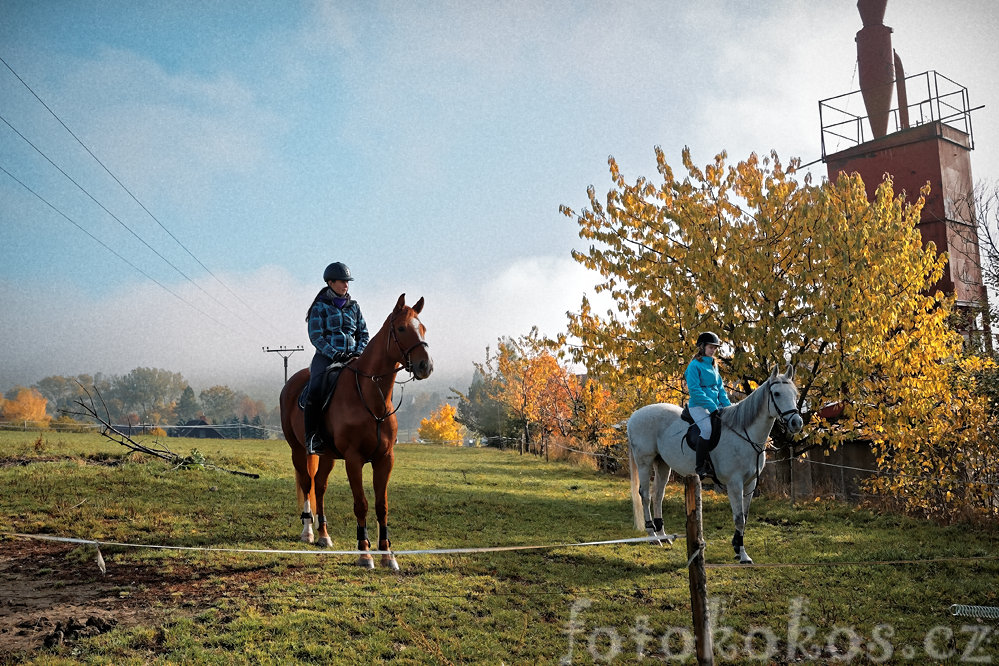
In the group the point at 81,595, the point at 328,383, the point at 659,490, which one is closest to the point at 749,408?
the point at 659,490

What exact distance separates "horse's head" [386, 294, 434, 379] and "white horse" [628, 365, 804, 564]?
3.07 m

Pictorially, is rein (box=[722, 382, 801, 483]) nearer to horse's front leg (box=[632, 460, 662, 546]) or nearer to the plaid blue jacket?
horse's front leg (box=[632, 460, 662, 546])

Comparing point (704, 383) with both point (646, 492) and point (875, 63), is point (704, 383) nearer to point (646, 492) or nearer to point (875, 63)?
point (646, 492)

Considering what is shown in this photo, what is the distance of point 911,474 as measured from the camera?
40.4 feet

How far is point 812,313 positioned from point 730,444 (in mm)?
5913

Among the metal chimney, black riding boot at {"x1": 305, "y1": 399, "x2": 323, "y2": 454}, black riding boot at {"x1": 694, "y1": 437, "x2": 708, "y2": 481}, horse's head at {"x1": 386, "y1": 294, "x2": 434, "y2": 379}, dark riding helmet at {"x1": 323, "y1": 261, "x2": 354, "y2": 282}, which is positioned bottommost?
black riding boot at {"x1": 694, "y1": 437, "x2": 708, "y2": 481}

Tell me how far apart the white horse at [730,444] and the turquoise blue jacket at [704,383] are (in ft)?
0.78

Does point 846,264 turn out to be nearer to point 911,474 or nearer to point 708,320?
point 708,320

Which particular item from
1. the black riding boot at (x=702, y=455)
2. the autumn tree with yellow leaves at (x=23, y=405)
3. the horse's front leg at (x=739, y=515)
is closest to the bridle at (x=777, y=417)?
the black riding boot at (x=702, y=455)

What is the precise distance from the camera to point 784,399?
782cm

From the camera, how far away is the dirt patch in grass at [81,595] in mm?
Answer: 5707

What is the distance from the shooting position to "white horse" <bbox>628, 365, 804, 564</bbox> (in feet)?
26.2

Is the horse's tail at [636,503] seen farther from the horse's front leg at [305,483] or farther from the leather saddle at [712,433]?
the horse's front leg at [305,483]

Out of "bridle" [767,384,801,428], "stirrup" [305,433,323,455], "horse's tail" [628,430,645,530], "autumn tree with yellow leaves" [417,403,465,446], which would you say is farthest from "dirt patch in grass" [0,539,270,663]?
"autumn tree with yellow leaves" [417,403,465,446]
